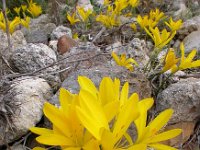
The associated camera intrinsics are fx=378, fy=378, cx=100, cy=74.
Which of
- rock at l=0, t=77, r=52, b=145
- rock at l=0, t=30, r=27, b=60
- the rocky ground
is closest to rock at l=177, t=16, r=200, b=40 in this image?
the rocky ground

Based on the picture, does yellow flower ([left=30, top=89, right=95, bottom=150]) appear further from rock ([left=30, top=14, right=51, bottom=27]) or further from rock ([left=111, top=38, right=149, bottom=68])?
rock ([left=30, top=14, right=51, bottom=27])

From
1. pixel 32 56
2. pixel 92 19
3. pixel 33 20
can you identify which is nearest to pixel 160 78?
pixel 32 56

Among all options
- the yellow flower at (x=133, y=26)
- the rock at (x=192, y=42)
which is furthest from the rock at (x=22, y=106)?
the yellow flower at (x=133, y=26)

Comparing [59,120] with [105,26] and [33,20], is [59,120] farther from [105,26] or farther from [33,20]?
[33,20]

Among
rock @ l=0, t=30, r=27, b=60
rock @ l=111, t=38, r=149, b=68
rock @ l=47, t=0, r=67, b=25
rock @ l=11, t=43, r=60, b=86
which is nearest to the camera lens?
rock @ l=11, t=43, r=60, b=86

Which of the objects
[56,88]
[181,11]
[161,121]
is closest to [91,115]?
[161,121]

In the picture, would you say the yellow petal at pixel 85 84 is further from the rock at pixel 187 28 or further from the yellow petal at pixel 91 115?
the rock at pixel 187 28
